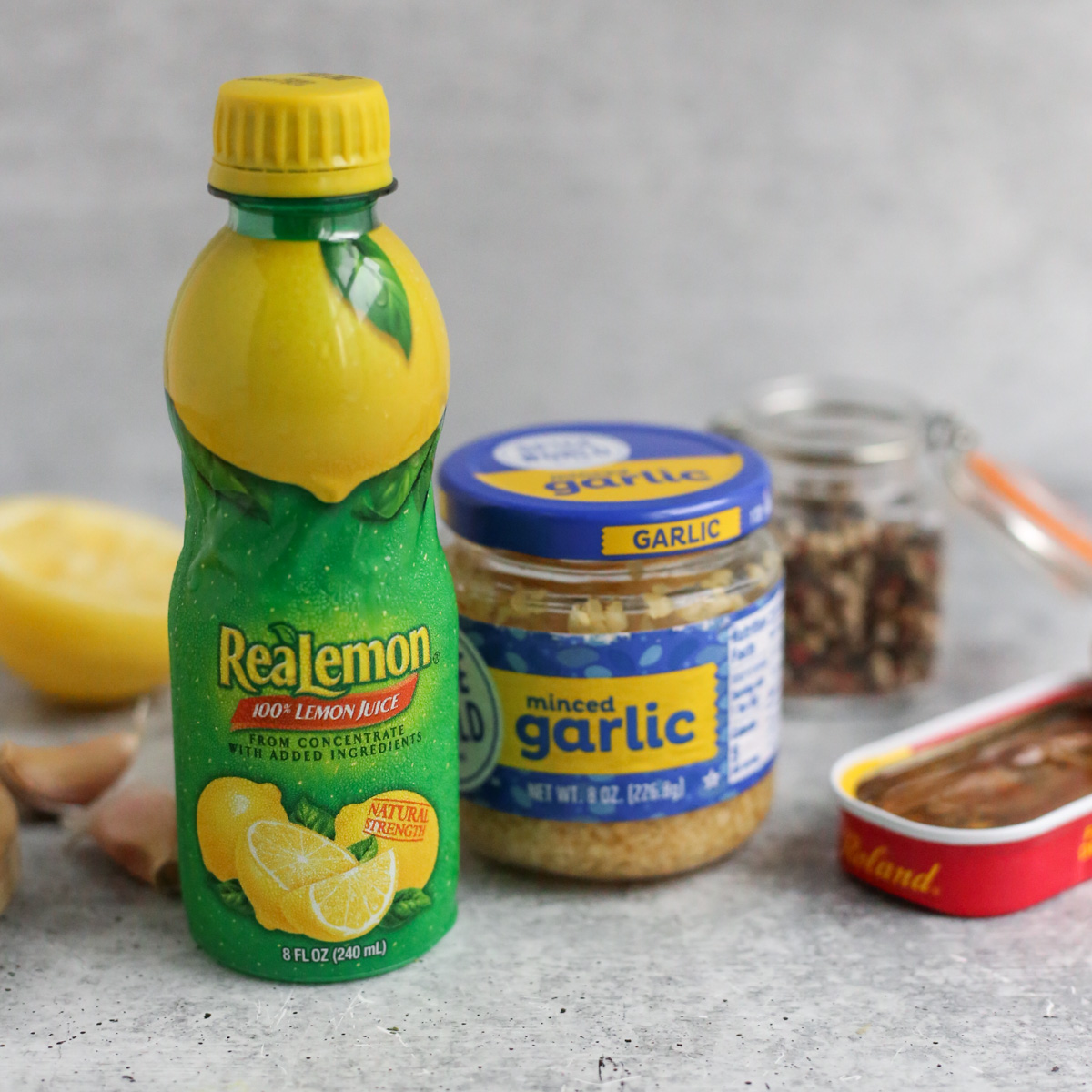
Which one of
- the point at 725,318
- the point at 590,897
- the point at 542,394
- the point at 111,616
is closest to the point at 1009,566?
the point at 725,318

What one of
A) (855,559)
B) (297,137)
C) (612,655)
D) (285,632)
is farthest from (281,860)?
(855,559)

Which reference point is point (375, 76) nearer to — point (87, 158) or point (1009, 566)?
point (87, 158)

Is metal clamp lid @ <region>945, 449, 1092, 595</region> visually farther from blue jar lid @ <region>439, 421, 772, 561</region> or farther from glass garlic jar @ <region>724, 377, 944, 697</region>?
blue jar lid @ <region>439, 421, 772, 561</region>

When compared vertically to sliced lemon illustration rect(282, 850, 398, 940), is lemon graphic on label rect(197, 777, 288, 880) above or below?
above

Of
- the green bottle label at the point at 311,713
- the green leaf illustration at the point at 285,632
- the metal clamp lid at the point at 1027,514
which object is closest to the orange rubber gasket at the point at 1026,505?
the metal clamp lid at the point at 1027,514

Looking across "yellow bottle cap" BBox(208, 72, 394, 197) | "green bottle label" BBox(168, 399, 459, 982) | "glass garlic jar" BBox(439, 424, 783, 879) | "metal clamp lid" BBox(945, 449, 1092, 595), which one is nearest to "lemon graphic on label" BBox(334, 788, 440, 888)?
"green bottle label" BBox(168, 399, 459, 982)

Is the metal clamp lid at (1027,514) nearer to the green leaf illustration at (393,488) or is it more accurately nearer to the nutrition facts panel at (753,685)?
the nutrition facts panel at (753,685)

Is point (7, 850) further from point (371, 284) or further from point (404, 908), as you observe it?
point (371, 284)
